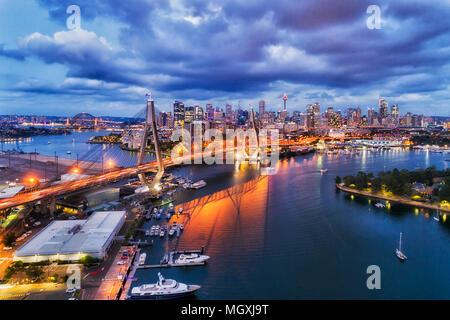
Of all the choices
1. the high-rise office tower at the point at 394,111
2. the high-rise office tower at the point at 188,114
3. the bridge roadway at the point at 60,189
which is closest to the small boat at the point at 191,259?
the bridge roadway at the point at 60,189

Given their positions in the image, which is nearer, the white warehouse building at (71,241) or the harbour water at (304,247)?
the harbour water at (304,247)

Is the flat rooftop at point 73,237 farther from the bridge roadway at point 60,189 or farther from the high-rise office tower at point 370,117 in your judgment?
the high-rise office tower at point 370,117

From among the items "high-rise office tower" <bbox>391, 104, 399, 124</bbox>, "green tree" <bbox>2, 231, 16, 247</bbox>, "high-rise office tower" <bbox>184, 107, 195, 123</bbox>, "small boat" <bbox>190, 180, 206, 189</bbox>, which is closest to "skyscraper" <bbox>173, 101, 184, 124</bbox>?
"high-rise office tower" <bbox>184, 107, 195, 123</bbox>

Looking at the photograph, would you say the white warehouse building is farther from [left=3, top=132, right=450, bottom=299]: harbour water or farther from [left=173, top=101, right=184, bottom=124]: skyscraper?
[left=173, top=101, right=184, bottom=124]: skyscraper

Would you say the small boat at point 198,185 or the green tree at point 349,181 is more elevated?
the green tree at point 349,181

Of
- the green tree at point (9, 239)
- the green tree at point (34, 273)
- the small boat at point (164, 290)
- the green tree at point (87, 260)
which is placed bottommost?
the small boat at point (164, 290)

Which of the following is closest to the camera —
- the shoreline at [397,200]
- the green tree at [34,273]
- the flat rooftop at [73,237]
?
the green tree at [34,273]

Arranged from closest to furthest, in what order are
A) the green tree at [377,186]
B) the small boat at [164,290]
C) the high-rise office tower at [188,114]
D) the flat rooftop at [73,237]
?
the small boat at [164,290] → the flat rooftop at [73,237] → the green tree at [377,186] → the high-rise office tower at [188,114]
